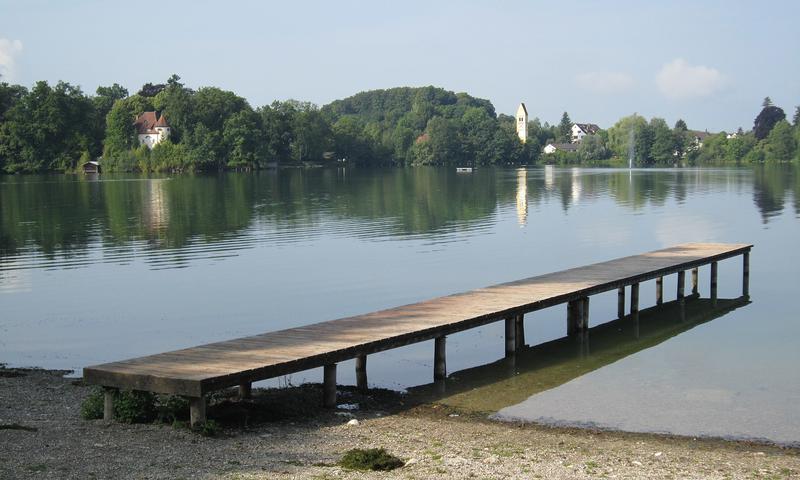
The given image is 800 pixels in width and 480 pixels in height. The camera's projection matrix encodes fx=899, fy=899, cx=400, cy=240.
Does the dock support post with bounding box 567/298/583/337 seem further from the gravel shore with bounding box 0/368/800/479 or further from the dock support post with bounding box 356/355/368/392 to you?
the gravel shore with bounding box 0/368/800/479

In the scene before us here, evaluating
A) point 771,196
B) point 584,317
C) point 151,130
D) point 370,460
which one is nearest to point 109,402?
point 370,460

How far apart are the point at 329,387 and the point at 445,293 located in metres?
11.9

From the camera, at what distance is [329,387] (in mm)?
14211

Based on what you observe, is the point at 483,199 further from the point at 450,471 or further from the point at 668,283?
the point at 450,471

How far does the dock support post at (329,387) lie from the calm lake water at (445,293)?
2326 millimetres

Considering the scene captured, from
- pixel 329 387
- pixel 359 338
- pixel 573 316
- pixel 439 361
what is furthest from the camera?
pixel 573 316

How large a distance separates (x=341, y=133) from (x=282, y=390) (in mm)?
162522

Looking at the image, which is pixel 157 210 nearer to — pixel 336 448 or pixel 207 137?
pixel 336 448

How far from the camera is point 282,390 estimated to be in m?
15.2

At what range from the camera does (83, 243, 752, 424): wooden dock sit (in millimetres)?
12227

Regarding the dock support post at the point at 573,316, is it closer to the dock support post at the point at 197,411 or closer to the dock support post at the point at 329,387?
the dock support post at the point at 329,387

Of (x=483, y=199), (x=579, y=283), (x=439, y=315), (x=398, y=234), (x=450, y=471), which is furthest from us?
(x=483, y=199)

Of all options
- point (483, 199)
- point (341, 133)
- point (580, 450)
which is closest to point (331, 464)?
point (580, 450)

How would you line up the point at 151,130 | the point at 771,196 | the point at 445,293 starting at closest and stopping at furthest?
the point at 445,293
the point at 771,196
the point at 151,130
